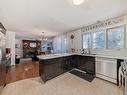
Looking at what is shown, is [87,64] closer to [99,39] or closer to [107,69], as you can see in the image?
[107,69]

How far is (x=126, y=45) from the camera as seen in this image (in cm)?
306

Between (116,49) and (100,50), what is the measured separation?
28.9 inches

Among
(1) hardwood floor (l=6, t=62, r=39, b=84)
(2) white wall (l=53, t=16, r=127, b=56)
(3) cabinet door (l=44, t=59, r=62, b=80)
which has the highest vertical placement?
(2) white wall (l=53, t=16, r=127, b=56)

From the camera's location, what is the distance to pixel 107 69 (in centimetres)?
319

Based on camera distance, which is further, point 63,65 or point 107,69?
point 63,65

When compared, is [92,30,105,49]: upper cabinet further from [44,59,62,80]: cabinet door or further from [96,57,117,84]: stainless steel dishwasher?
[44,59,62,80]: cabinet door

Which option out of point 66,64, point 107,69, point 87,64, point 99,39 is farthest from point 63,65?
point 99,39

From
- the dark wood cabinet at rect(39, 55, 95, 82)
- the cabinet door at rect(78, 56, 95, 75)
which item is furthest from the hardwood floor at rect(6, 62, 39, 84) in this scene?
the cabinet door at rect(78, 56, 95, 75)

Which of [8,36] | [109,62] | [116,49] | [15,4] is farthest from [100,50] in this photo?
[8,36]

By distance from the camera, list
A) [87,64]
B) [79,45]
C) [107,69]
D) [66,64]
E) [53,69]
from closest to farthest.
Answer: [107,69]
[53,69]
[87,64]
[66,64]
[79,45]

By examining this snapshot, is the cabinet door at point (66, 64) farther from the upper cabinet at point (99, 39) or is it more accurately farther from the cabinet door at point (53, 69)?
the upper cabinet at point (99, 39)

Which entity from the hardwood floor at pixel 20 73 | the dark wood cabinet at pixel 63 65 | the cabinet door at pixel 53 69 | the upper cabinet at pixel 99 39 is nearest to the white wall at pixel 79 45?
the upper cabinet at pixel 99 39

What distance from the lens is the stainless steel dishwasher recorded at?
2963 mm

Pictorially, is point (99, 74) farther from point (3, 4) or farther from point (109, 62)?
point (3, 4)
